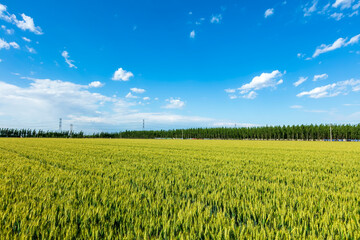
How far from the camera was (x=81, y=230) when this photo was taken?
158 centimetres

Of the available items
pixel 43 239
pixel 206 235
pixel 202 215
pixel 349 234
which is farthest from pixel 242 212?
pixel 43 239

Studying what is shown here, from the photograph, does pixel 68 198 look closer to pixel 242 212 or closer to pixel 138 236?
pixel 138 236

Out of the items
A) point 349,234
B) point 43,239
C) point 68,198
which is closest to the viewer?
point 43,239

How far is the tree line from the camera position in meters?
84.6

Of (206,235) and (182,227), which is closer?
(206,235)

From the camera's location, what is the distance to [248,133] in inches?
4008

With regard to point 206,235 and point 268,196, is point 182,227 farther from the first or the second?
point 268,196

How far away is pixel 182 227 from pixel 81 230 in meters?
0.85

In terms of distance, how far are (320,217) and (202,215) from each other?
1.19m

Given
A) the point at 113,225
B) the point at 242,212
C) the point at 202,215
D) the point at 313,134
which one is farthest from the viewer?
the point at 313,134

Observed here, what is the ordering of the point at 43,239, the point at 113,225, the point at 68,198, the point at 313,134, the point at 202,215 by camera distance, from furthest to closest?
the point at 313,134 < the point at 68,198 < the point at 202,215 < the point at 113,225 < the point at 43,239

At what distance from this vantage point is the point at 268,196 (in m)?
2.50

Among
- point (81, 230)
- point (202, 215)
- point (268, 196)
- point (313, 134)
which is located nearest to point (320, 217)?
point (268, 196)

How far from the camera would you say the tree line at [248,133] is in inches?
3329
